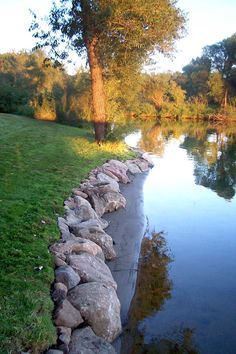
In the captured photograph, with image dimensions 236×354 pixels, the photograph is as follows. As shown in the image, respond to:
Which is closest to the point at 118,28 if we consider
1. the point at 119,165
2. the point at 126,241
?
the point at 119,165

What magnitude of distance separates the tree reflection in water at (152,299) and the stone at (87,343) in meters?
0.56

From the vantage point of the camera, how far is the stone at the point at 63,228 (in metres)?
6.94

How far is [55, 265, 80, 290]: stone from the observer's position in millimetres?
5383

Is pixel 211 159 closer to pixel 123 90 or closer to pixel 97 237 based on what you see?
pixel 123 90

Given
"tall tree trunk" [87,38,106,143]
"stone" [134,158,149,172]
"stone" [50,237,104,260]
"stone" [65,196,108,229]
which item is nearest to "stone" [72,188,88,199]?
"stone" [65,196,108,229]

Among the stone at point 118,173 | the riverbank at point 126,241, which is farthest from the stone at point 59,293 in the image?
the stone at point 118,173

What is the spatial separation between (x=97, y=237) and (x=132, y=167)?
873 cm

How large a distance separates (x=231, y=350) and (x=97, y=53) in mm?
14511

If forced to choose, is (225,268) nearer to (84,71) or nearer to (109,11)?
(109,11)

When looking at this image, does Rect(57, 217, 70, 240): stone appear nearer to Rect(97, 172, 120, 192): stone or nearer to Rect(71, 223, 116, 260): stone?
Rect(71, 223, 116, 260): stone

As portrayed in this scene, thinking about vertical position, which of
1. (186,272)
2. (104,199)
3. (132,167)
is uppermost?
(104,199)

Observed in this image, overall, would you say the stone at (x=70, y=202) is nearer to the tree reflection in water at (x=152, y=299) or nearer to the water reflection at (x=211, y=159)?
the tree reflection in water at (x=152, y=299)

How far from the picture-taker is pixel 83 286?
5301 millimetres

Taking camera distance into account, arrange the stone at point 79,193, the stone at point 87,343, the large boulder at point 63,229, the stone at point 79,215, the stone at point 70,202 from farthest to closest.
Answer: the stone at point 79,193 → the stone at point 70,202 → the stone at point 79,215 → the large boulder at point 63,229 → the stone at point 87,343
